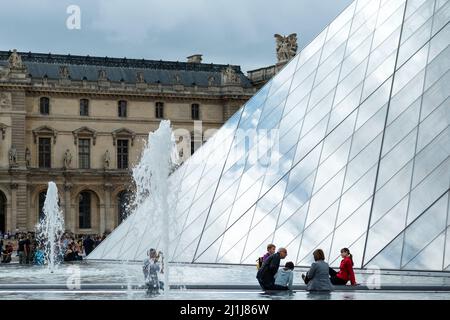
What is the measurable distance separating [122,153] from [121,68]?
563cm

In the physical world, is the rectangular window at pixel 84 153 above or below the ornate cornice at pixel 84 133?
below

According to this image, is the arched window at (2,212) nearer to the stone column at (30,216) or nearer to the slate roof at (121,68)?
the stone column at (30,216)

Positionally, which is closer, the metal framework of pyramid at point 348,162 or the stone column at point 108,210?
the metal framework of pyramid at point 348,162

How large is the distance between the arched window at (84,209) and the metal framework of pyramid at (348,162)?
151 ft

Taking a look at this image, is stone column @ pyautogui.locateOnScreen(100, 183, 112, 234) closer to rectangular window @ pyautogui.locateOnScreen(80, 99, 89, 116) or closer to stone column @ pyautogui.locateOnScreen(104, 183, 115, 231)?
stone column @ pyautogui.locateOnScreen(104, 183, 115, 231)

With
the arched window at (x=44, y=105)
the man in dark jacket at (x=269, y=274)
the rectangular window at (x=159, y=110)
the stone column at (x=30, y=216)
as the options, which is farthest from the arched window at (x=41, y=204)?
the man in dark jacket at (x=269, y=274)

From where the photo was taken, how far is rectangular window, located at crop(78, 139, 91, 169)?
72.8m

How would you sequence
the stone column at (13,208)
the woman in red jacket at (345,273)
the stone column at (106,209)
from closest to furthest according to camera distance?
the woman in red jacket at (345,273) < the stone column at (13,208) < the stone column at (106,209)

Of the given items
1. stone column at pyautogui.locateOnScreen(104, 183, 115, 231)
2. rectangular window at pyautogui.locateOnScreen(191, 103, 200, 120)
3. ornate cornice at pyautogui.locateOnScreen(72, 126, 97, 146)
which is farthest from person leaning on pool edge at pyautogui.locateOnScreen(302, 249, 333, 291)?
rectangular window at pyautogui.locateOnScreen(191, 103, 200, 120)

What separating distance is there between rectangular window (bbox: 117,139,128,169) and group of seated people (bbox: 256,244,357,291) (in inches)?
2281

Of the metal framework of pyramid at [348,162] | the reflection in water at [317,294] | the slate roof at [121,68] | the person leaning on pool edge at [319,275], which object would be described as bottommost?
the reflection in water at [317,294]

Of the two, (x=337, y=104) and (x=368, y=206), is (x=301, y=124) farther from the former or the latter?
(x=368, y=206)

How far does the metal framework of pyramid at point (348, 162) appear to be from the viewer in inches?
720

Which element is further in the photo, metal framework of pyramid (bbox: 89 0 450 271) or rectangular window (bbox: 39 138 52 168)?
rectangular window (bbox: 39 138 52 168)
